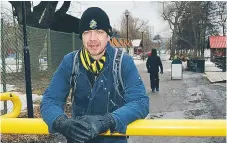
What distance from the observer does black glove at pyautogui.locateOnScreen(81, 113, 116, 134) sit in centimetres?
193

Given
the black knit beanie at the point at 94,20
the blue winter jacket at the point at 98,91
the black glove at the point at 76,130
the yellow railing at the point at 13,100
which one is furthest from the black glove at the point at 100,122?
the yellow railing at the point at 13,100

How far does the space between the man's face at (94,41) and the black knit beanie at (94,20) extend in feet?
0.10

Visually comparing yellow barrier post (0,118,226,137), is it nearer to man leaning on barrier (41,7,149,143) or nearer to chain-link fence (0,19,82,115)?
man leaning on barrier (41,7,149,143)

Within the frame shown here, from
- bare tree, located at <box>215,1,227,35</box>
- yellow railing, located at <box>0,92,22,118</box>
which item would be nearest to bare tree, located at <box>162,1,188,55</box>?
bare tree, located at <box>215,1,227,35</box>

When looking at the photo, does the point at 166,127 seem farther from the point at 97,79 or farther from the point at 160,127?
the point at 97,79

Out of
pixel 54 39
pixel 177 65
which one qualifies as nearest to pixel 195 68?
pixel 177 65

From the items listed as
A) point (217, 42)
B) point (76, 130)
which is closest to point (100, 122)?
point (76, 130)

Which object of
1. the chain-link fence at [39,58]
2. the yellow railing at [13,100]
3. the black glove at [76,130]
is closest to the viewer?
the black glove at [76,130]

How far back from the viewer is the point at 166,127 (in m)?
2.06

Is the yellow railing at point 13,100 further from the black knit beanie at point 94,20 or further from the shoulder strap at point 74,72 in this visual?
the black knit beanie at point 94,20

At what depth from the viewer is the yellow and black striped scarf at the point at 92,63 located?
2.35 meters

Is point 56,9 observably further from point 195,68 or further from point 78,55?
point 78,55

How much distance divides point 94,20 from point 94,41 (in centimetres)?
14

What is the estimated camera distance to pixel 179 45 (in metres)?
72.3
